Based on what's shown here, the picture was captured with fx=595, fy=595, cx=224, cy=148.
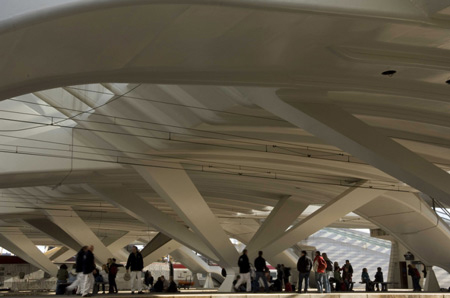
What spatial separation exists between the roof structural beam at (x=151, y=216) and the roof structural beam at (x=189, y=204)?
5.27 ft

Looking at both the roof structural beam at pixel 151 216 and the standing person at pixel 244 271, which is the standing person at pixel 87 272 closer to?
the standing person at pixel 244 271

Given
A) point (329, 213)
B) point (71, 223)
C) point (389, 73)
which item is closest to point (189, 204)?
point (329, 213)

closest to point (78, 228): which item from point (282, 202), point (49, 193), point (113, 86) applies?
point (49, 193)

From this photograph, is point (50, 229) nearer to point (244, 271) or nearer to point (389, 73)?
point (244, 271)

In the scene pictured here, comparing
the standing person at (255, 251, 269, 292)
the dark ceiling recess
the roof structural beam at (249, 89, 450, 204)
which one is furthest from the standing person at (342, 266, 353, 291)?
the dark ceiling recess

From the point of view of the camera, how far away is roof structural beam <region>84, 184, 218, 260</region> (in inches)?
1153

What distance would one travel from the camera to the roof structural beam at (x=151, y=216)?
2928 cm

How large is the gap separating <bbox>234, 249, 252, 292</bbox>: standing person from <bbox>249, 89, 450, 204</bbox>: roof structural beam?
8575mm

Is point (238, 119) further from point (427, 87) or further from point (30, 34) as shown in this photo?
point (30, 34)

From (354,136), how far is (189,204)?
1211cm

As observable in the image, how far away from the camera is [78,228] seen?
40.6m

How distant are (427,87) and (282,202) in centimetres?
2070

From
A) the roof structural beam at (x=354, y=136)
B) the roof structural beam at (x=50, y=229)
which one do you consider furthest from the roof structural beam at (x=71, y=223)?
the roof structural beam at (x=354, y=136)

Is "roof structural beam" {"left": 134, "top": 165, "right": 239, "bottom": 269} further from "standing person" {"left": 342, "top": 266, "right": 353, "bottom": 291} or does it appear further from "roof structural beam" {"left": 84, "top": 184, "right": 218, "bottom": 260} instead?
"standing person" {"left": 342, "top": 266, "right": 353, "bottom": 291}
